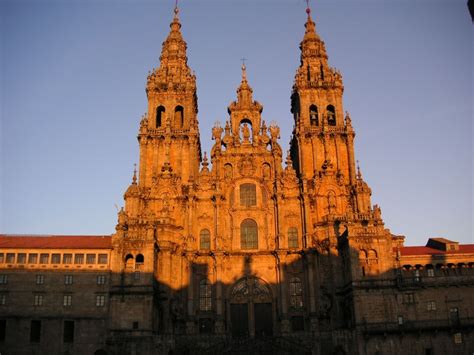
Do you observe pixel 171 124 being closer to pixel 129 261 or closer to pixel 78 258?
pixel 129 261

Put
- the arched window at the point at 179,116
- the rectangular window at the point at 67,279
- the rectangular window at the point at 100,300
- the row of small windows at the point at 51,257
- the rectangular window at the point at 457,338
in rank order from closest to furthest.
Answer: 1. the rectangular window at the point at 457,338
2. the rectangular window at the point at 100,300
3. the rectangular window at the point at 67,279
4. the row of small windows at the point at 51,257
5. the arched window at the point at 179,116

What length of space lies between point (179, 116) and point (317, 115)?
18.8 metres

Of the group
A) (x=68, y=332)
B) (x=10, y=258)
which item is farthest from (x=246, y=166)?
(x=10, y=258)

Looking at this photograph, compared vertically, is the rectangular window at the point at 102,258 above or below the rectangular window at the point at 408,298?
above

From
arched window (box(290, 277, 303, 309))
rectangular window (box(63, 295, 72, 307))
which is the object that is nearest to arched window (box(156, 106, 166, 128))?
rectangular window (box(63, 295, 72, 307))

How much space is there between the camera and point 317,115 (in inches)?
2702

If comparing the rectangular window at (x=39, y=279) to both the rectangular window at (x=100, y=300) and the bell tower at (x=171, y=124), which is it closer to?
the rectangular window at (x=100, y=300)

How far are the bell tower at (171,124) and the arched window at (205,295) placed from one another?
1263cm

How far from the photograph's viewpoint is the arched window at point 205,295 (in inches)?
2320

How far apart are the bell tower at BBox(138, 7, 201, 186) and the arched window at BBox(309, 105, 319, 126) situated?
15.3 metres

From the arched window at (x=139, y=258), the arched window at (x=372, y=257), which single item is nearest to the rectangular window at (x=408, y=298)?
the arched window at (x=372, y=257)

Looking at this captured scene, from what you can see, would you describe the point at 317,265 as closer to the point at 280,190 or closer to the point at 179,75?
the point at 280,190

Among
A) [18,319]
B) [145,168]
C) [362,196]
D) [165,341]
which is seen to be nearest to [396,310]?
[362,196]

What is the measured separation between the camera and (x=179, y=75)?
7150cm
